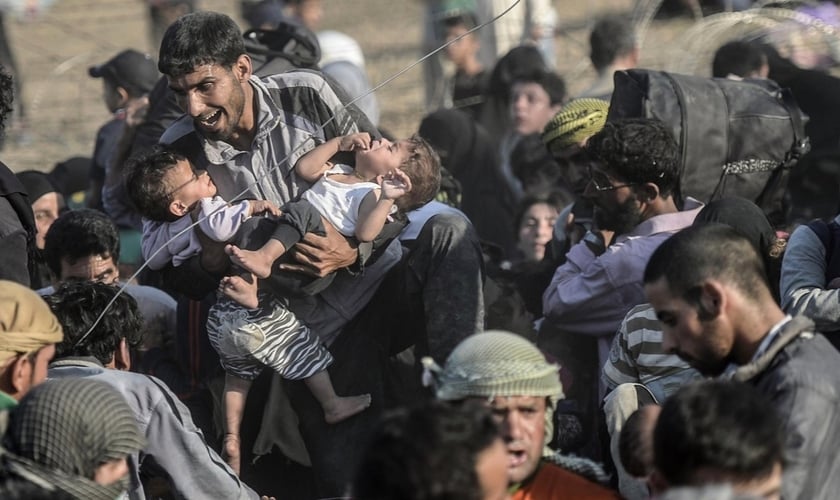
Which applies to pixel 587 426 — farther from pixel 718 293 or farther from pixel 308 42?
pixel 308 42

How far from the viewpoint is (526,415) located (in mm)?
4262

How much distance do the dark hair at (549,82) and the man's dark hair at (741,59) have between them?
140 cm

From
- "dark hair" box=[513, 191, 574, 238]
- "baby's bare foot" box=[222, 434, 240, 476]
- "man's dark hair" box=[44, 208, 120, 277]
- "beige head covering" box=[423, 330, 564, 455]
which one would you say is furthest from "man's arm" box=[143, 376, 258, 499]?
"dark hair" box=[513, 191, 574, 238]

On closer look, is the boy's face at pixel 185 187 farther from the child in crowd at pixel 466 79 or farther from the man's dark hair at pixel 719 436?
the child in crowd at pixel 466 79

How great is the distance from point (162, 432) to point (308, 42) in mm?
2970

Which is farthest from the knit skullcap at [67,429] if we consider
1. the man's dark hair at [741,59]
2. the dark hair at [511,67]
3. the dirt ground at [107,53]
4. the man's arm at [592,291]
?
the dirt ground at [107,53]

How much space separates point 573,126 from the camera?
22.5 ft

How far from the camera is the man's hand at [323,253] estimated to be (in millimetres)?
5910

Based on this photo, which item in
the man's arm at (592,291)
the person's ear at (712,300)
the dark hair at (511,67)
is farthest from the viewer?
A: the dark hair at (511,67)

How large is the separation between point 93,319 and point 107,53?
9203 mm

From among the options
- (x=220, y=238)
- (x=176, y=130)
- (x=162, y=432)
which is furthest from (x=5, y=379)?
(x=176, y=130)

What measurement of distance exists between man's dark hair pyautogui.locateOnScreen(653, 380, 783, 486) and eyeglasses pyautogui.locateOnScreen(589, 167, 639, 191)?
7.93ft

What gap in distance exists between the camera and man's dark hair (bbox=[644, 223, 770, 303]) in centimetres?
419

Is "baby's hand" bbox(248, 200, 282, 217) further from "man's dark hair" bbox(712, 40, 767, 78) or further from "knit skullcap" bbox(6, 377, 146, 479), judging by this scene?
"man's dark hair" bbox(712, 40, 767, 78)
